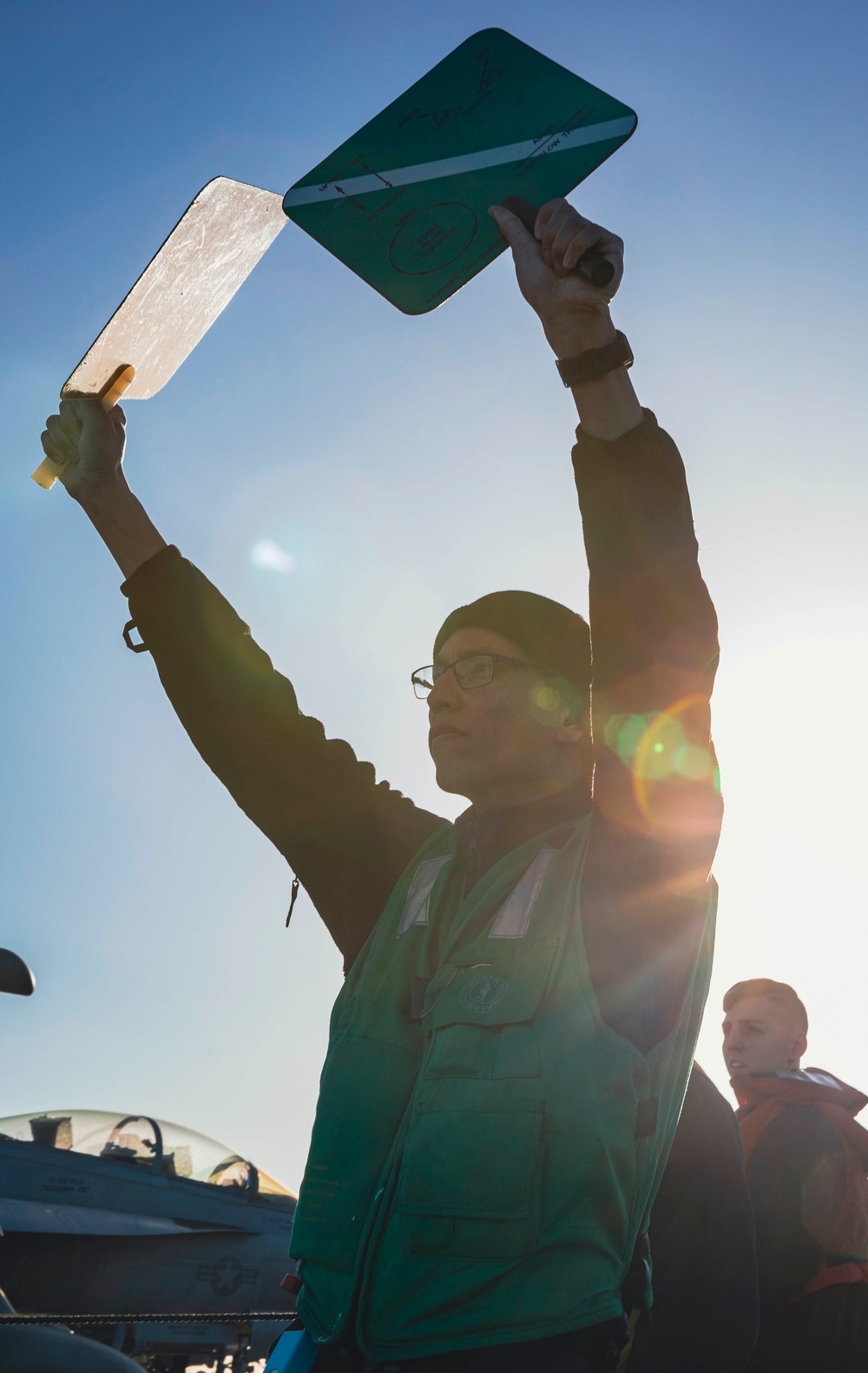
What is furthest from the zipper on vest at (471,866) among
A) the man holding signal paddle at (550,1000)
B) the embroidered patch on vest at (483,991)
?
the embroidered patch on vest at (483,991)

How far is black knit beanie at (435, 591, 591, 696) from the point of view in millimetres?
2387

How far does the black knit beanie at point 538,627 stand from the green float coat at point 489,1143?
64 cm

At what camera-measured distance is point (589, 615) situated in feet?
5.68

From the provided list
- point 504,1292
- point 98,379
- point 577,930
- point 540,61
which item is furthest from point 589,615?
point 98,379

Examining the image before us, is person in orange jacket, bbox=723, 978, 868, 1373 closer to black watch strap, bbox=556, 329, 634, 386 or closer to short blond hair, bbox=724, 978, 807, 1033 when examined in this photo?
short blond hair, bbox=724, 978, 807, 1033

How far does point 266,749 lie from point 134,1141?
14.4 meters

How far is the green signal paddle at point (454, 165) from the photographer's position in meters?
1.94

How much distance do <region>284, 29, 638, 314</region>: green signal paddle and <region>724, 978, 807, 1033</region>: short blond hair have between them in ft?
12.9

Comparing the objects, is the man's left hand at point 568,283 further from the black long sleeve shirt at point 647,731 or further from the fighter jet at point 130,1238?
the fighter jet at point 130,1238

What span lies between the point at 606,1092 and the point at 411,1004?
0.42 meters

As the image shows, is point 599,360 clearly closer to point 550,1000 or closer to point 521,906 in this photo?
point 521,906

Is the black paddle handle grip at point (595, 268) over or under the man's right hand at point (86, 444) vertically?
under

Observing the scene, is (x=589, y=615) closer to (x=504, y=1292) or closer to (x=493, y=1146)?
(x=493, y=1146)

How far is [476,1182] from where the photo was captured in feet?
4.77
